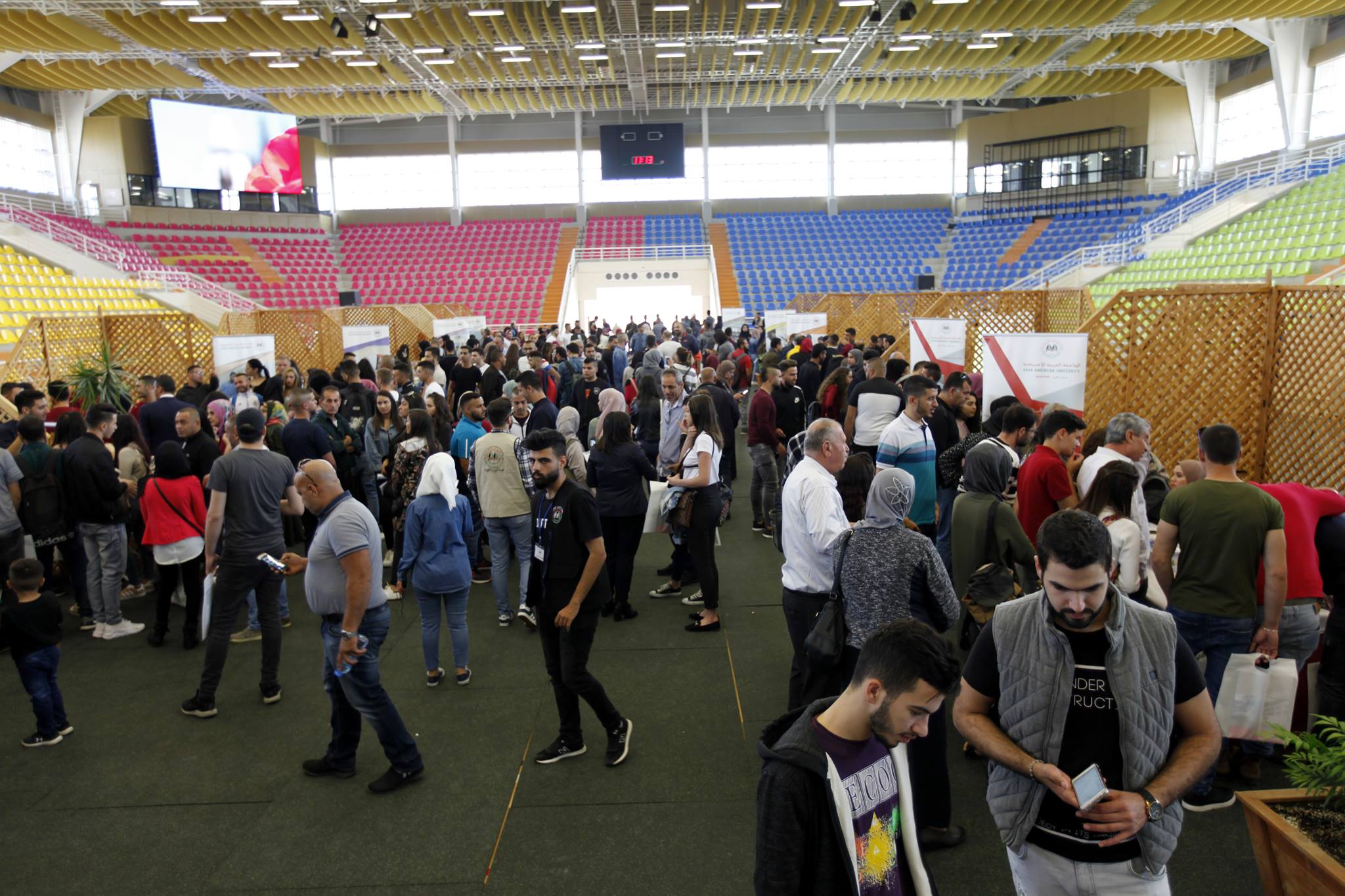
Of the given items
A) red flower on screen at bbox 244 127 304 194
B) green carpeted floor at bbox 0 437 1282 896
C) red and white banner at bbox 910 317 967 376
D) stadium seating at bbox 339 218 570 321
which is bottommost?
green carpeted floor at bbox 0 437 1282 896

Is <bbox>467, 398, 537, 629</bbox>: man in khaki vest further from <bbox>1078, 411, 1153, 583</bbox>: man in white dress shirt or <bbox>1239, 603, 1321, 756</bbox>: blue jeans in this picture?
<bbox>1239, 603, 1321, 756</bbox>: blue jeans

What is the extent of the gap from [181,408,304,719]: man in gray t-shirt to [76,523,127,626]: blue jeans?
1513 mm

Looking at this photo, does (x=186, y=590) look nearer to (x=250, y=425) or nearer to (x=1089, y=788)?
(x=250, y=425)

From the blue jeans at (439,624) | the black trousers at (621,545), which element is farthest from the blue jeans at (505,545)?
the blue jeans at (439,624)

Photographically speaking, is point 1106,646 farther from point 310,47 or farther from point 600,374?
point 310,47

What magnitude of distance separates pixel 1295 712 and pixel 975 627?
5.08 ft

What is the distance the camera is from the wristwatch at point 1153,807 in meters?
1.94

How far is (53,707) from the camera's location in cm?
427

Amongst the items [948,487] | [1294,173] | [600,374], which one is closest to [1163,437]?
[948,487]

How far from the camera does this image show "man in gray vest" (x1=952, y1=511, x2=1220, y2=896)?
6.34 ft

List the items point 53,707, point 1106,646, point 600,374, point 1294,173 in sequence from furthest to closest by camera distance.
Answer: point 1294,173, point 600,374, point 53,707, point 1106,646

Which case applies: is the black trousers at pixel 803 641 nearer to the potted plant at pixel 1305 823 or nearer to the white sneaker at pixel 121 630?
the potted plant at pixel 1305 823

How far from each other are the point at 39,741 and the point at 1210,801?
549 centimetres

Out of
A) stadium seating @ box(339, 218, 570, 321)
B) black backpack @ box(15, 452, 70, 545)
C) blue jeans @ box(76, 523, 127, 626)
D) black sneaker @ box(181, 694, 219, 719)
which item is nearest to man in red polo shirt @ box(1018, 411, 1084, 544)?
black sneaker @ box(181, 694, 219, 719)
